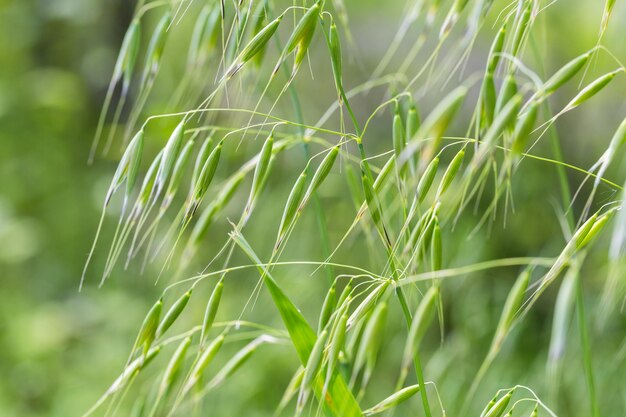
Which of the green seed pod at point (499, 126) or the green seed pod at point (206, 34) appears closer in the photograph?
the green seed pod at point (499, 126)

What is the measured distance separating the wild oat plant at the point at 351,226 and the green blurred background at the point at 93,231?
14mm

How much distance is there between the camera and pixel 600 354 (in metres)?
1.46

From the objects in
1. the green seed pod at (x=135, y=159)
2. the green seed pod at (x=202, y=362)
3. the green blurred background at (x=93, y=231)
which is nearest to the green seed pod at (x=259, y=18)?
the green seed pod at (x=135, y=159)

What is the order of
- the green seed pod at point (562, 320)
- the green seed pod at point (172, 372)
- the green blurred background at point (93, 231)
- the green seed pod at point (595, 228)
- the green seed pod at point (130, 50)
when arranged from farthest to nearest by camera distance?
the green blurred background at point (93, 231) → the green seed pod at point (130, 50) → the green seed pod at point (172, 372) → the green seed pod at point (595, 228) → the green seed pod at point (562, 320)

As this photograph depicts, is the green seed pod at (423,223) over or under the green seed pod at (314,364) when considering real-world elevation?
over

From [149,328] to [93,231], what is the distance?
1736 mm

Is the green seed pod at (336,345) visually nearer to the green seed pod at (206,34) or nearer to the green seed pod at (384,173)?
the green seed pod at (384,173)

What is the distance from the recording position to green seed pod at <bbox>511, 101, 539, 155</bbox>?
0.45 m

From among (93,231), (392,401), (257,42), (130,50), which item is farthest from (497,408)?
(93,231)

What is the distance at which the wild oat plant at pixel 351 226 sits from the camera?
0.50m

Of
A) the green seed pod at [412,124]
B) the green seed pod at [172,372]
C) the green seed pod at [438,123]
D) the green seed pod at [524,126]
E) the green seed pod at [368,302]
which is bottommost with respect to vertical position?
the green seed pod at [172,372]

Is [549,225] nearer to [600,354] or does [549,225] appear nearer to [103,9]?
[600,354]

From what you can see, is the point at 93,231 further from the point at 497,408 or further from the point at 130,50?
the point at 497,408

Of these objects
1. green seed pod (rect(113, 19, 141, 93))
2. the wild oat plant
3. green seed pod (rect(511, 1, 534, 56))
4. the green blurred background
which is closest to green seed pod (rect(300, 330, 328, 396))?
the wild oat plant
